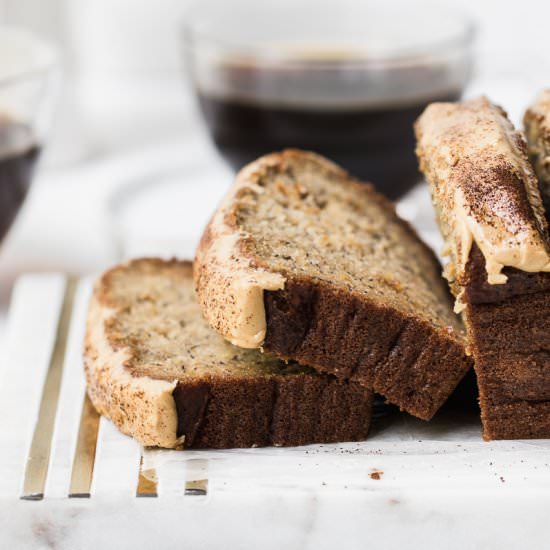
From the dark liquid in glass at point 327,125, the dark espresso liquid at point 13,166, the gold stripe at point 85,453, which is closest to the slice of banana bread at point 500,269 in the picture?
the gold stripe at point 85,453

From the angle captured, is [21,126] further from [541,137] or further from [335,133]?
[541,137]

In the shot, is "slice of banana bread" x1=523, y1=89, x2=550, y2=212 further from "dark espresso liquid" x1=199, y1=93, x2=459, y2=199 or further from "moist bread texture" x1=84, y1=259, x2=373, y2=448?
"dark espresso liquid" x1=199, y1=93, x2=459, y2=199

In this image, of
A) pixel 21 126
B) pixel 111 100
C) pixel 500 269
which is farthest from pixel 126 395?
pixel 111 100

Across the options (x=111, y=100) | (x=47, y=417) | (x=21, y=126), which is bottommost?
(x=111, y=100)

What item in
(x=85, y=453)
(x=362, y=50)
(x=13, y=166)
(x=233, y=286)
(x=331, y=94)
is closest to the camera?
(x=233, y=286)

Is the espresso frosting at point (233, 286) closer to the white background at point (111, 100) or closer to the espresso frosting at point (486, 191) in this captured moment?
the espresso frosting at point (486, 191)

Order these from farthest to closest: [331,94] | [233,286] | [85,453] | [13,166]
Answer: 1. [331,94]
2. [13,166]
3. [85,453]
4. [233,286]

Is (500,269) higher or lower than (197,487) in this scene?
higher
